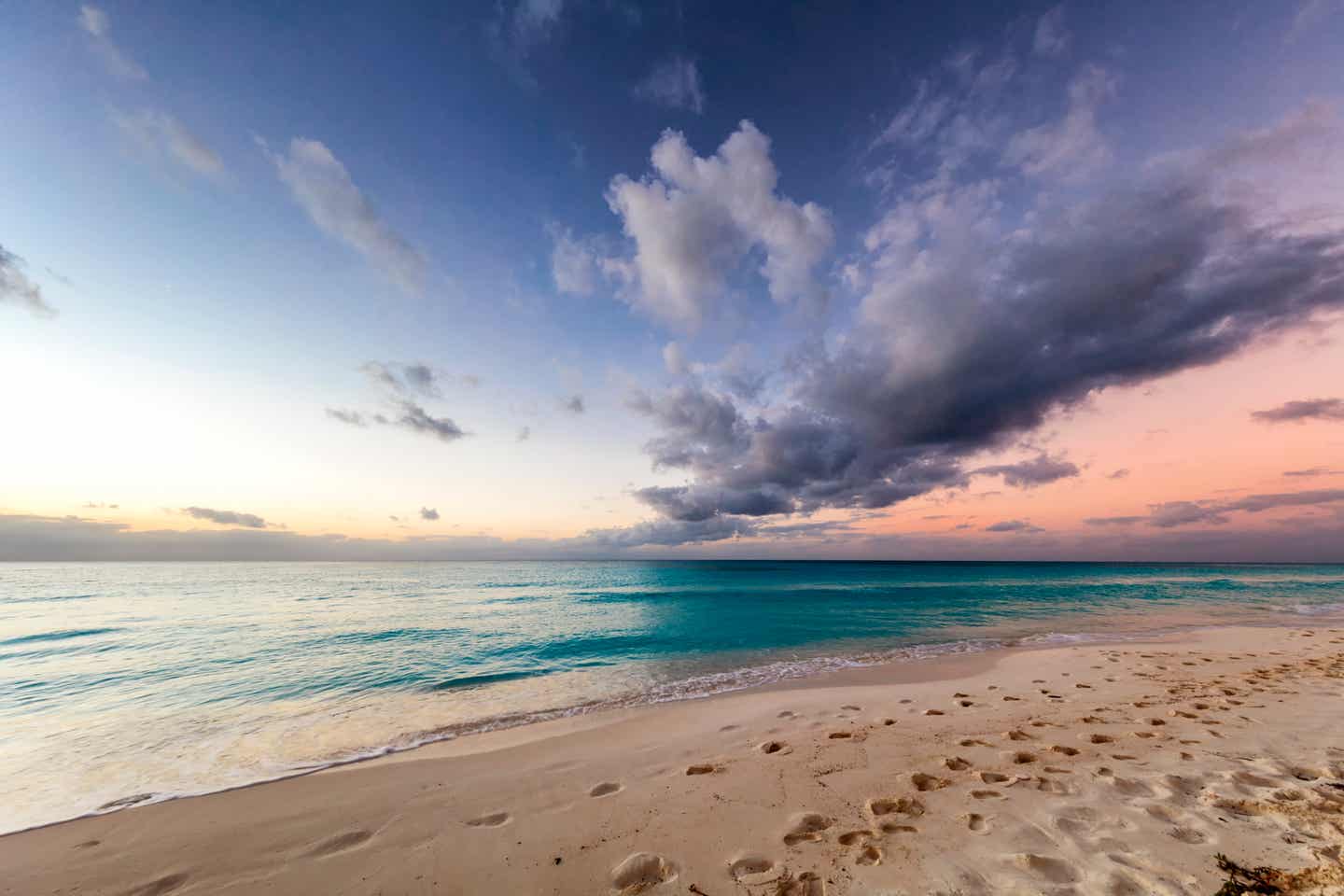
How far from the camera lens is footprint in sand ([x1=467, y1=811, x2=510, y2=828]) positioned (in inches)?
236

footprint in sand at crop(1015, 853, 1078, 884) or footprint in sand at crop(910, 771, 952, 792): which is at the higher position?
footprint in sand at crop(1015, 853, 1078, 884)

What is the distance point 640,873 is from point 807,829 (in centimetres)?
197

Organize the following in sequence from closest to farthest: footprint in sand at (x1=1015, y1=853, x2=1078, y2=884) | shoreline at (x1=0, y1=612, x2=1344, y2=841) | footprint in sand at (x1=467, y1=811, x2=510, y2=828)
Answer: footprint in sand at (x1=1015, y1=853, x2=1078, y2=884) → footprint in sand at (x1=467, y1=811, x2=510, y2=828) → shoreline at (x1=0, y1=612, x2=1344, y2=841)

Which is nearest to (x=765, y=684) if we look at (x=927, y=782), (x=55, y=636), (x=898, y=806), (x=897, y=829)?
(x=927, y=782)

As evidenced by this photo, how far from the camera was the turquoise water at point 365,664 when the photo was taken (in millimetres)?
9625

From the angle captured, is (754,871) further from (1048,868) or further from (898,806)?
(1048,868)

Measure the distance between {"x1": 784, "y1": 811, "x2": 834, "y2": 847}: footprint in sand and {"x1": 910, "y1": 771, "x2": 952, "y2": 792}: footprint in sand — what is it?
1.55 metres

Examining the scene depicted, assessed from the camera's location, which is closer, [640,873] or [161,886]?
[640,873]

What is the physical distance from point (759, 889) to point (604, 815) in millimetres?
2514

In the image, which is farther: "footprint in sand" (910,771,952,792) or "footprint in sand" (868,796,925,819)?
"footprint in sand" (910,771,952,792)

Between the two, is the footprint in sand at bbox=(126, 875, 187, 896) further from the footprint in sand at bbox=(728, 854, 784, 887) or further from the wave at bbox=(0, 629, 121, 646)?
the wave at bbox=(0, 629, 121, 646)

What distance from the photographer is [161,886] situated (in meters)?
5.33

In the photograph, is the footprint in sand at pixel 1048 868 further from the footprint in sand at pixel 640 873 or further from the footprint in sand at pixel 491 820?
the footprint in sand at pixel 491 820

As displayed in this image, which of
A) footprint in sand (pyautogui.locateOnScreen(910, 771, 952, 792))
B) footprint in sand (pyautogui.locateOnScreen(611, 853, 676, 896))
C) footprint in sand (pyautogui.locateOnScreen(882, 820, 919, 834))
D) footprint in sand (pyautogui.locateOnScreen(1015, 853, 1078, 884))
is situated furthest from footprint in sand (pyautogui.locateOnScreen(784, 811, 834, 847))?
footprint in sand (pyautogui.locateOnScreen(1015, 853, 1078, 884))
